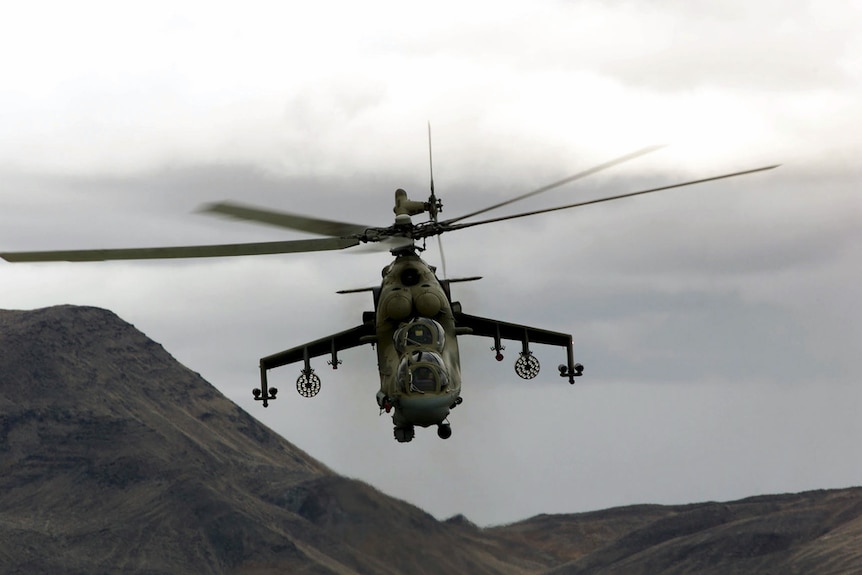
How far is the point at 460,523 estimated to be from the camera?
183m

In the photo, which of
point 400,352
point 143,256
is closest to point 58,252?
point 143,256

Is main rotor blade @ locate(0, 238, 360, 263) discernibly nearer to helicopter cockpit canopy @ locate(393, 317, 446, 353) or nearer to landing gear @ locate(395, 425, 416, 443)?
helicopter cockpit canopy @ locate(393, 317, 446, 353)

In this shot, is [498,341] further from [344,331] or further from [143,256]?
[143,256]

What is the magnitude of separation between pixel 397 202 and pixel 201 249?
10047 mm

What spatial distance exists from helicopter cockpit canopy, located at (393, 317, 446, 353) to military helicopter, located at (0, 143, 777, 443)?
0.03 meters

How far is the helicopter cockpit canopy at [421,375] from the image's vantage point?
51406 mm

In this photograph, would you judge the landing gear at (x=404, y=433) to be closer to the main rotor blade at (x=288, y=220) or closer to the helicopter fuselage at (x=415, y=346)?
the helicopter fuselage at (x=415, y=346)

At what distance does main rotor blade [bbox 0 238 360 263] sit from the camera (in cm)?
4753

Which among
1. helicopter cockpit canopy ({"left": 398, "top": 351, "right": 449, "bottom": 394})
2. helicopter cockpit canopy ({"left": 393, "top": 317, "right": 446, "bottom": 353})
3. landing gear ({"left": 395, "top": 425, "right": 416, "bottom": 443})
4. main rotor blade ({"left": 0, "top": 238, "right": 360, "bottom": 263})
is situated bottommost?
landing gear ({"left": 395, "top": 425, "right": 416, "bottom": 443})

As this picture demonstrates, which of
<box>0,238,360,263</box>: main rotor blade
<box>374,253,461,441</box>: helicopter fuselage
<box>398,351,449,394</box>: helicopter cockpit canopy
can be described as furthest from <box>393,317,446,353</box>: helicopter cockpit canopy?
<box>0,238,360,263</box>: main rotor blade

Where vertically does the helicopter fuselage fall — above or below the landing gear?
above

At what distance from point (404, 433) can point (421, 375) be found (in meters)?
2.36

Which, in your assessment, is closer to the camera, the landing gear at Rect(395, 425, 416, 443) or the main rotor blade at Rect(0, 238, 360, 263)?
the main rotor blade at Rect(0, 238, 360, 263)

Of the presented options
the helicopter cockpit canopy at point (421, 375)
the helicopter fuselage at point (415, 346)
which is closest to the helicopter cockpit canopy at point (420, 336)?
the helicopter fuselage at point (415, 346)
